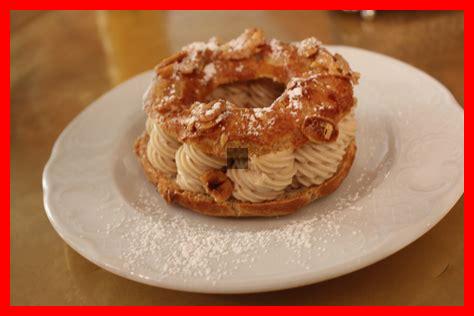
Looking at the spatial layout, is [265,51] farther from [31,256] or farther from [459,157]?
[31,256]

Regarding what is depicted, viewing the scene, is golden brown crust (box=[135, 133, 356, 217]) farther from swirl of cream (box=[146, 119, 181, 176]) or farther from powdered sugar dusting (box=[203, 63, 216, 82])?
powdered sugar dusting (box=[203, 63, 216, 82])

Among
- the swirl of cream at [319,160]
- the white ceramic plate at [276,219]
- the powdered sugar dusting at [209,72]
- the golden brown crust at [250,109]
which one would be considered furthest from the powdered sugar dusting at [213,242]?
the powdered sugar dusting at [209,72]

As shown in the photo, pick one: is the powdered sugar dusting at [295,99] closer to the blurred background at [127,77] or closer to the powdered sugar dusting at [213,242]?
the powdered sugar dusting at [213,242]

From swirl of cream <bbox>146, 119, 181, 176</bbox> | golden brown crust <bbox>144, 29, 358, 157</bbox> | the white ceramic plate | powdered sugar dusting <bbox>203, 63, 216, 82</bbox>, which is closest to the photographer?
the white ceramic plate

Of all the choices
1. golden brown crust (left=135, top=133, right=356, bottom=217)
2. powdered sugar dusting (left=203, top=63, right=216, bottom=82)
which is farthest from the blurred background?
powdered sugar dusting (left=203, top=63, right=216, bottom=82)

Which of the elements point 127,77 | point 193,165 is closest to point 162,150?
point 193,165

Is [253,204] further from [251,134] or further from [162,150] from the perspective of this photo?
[162,150]
